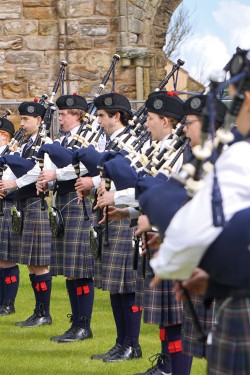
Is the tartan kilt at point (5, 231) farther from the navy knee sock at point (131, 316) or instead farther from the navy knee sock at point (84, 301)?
the navy knee sock at point (131, 316)

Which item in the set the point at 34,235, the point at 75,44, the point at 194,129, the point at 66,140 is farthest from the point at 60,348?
the point at 75,44

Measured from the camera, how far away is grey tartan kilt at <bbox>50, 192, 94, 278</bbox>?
818 centimetres

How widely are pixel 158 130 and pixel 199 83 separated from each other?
26.1 metres

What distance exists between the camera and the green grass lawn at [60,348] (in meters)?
7.05

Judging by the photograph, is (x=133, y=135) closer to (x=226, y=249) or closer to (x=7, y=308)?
(x=7, y=308)

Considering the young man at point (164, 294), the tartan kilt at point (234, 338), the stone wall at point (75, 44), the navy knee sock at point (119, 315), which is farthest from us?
the stone wall at point (75, 44)

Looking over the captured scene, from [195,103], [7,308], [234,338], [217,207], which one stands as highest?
[195,103]

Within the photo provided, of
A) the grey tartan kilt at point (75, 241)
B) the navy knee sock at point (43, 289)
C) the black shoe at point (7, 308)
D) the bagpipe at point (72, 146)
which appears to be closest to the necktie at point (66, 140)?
the bagpipe at point (72, 146)

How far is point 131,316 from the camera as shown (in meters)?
7.23

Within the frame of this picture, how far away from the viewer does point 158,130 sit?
6160mm

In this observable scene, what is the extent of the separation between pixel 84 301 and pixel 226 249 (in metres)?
4.83

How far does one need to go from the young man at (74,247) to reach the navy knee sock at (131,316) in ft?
2.96

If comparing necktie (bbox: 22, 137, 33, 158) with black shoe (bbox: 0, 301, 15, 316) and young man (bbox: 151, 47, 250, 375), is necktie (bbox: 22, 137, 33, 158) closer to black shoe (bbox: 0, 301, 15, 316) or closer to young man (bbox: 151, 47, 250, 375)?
black shoe (bbox: 0, 301, 15, 316)

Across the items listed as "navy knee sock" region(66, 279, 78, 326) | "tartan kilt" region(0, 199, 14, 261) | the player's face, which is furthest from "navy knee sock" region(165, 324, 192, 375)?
"tartan kilt" region(0, 199, 14, 261)
